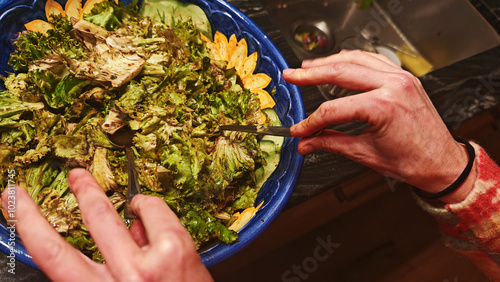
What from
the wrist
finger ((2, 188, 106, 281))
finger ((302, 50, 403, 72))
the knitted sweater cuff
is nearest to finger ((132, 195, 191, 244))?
finger ((2, 188, 106, 281))

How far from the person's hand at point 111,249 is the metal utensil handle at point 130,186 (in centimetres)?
23

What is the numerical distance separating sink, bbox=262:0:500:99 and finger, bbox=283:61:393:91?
4.87 feet

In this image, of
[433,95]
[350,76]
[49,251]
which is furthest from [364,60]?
[433,95]

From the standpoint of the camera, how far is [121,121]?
137 centimetres

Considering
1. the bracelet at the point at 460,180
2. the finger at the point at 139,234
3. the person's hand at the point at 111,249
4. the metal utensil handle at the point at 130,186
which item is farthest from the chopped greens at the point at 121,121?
the bracelet at the point at 460,180

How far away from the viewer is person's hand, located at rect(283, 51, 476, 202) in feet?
3.69

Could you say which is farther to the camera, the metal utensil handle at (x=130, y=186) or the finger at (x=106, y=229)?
the metal utensil handle at (x=130, y=186)

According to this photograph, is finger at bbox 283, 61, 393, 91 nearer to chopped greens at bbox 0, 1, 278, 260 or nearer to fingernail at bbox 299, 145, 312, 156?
fingernail at bbox 299, 145, 312, 156

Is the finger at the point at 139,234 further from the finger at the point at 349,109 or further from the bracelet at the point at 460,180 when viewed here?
the bracelet at the point at 460,180

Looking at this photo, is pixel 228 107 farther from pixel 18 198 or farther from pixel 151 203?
pixel 18 198

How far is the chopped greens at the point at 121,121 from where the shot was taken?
4.29 feet

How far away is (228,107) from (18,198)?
96 cm

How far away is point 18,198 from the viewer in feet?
2.63

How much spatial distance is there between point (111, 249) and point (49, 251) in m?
0.15
